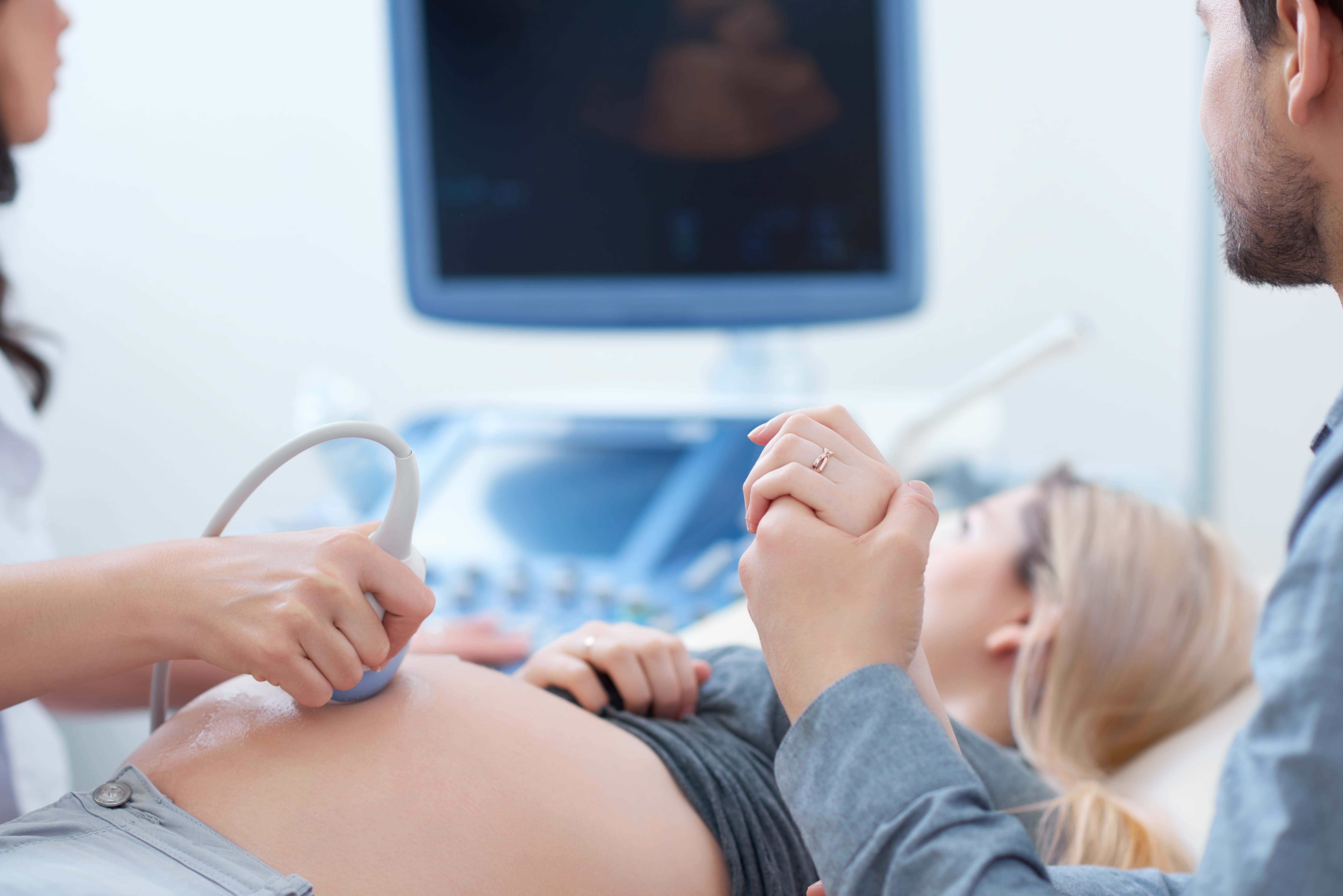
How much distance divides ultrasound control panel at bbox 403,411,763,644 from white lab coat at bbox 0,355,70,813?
0.43 metres

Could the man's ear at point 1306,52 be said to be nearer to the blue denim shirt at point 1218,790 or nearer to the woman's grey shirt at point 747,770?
the blue denim shirt at point 1218,790

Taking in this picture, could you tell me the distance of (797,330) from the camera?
64.7 inches

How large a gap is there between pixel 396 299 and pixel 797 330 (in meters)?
1.00

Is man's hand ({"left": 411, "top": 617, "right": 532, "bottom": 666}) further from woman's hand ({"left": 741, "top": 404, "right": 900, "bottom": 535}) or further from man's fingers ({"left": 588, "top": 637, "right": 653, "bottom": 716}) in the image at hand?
woman's hand ({"left": 741, "top": 404, "right": 900, "bottom": 535})

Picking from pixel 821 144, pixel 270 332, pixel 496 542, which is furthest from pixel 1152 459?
pixel 270 332

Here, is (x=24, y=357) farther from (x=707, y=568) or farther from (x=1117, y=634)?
(x=1117, y=634)

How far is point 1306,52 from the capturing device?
548mm

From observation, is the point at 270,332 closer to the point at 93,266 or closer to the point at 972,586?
the point at 93,266

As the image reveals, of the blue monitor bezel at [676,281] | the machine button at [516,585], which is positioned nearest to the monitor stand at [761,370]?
the blue monitor bezel at [676,281]

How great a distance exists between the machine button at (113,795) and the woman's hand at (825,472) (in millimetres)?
389

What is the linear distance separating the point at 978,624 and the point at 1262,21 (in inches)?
24.9

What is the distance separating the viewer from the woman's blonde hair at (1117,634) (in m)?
1.05

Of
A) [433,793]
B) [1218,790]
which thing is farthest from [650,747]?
[1218,790]

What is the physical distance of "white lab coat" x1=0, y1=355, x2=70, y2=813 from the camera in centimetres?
106
